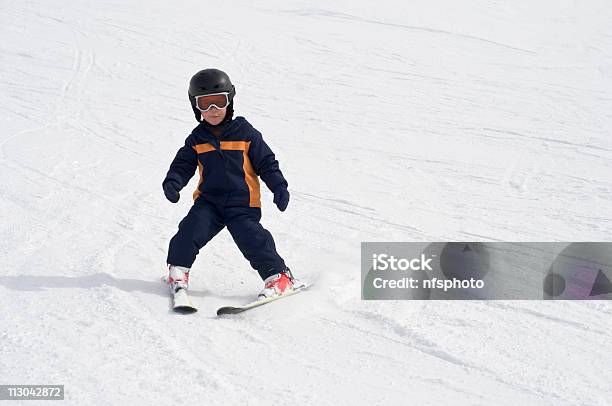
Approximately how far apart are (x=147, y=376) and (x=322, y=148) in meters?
4.75

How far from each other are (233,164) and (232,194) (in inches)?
6.6

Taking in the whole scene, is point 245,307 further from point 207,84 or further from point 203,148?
point 207,84

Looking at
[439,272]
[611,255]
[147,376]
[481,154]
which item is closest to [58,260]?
[147,376]

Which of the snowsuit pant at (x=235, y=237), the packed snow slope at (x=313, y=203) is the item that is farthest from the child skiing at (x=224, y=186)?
the packed snow slope at (x=313, y=203)

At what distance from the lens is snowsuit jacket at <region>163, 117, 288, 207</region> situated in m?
3.74

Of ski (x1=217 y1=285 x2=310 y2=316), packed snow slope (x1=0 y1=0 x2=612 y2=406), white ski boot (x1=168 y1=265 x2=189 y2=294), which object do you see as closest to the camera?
packed snow slope (x1=0 y1=0 x2=612 y2=406)

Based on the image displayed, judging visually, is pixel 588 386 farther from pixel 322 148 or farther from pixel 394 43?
pixel 394 43

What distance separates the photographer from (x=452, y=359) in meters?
2.93

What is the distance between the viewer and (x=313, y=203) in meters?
5.51


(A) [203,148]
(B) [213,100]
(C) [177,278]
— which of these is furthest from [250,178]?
(C) [177,278]

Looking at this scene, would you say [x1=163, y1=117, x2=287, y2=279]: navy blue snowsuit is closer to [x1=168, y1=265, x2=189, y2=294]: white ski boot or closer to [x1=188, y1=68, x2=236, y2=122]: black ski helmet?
[x1=168, y1=265, x2=189, y2=294]: white ski boot

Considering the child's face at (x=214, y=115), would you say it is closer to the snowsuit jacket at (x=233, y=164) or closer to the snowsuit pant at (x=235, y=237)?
the snowsuit jacket at (x=233, y=164)

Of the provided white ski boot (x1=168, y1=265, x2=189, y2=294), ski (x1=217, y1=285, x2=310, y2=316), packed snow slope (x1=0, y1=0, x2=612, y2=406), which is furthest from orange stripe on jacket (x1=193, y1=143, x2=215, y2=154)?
ski (x1=217, y1=285, x2=310, y2=316)

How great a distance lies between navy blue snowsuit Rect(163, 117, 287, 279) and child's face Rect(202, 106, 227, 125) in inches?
2.3
